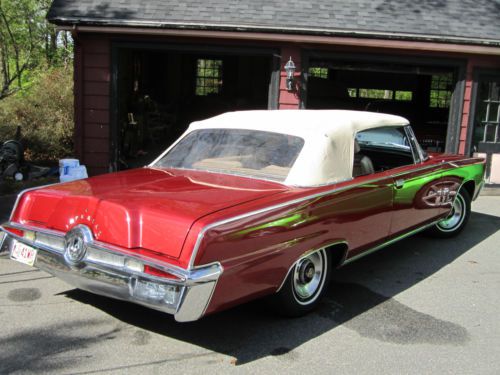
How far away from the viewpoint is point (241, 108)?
49.5 ft

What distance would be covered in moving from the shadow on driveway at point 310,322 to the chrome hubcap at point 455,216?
1.53 meters

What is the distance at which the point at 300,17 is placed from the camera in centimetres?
861

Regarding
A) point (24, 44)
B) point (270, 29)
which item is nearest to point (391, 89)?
point (270, 29)

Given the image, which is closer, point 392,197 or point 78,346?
point 78,346

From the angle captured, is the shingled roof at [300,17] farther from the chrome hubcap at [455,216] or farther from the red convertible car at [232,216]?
the red convertible car at [232,216]

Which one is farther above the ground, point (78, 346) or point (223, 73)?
point (223, 73)

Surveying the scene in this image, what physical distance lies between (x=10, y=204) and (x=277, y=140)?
13.8 ft

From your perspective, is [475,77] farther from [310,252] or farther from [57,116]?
[57,116]

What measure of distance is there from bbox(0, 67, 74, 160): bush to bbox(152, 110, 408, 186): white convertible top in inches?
259

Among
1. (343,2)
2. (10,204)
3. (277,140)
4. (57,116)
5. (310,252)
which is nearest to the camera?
(310,252)

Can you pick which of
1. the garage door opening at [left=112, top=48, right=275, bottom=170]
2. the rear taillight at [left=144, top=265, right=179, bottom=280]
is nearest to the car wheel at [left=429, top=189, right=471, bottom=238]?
the rear taillight at [left=144, top=265, right=179, bottom=280]

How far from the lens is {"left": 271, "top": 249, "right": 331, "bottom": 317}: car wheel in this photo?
11.9 feet

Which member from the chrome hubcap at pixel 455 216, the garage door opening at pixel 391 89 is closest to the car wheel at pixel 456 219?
the chrome hubcap at pixel 455 216

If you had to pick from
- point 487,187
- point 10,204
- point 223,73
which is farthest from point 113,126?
point 223,73
